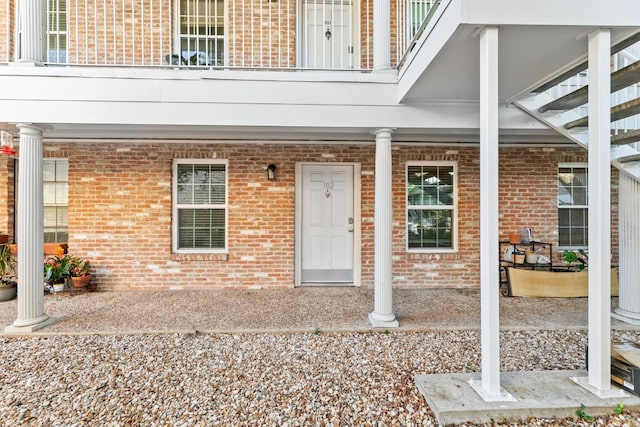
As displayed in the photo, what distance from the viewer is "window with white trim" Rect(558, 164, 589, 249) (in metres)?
5.58

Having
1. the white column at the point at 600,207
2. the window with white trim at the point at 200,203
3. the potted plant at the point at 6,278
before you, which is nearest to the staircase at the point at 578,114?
the white column at the point at 600,207

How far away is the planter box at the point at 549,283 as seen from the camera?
15.6ft

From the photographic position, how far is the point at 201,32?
17.2 ft

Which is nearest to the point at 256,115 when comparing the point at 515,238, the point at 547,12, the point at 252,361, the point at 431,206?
the point at 252,361

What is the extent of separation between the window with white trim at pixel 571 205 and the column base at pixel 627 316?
5.96 feet

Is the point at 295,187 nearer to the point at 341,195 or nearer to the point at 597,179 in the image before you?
the point at 341,195

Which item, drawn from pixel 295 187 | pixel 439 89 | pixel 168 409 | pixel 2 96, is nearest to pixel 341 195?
pixel 295 187

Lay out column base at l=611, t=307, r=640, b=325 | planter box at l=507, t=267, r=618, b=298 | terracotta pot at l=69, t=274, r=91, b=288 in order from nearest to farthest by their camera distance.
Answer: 1. column base at l=611, t=307, r=640, b=325
2. planter box at l=507, t=267, r=618, b=298
3. terracotta pot at l=69, t=274, r=91, b=288

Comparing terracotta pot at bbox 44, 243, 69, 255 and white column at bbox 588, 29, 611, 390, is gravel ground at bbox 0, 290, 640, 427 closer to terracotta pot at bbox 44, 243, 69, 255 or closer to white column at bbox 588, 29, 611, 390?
white column at bbox 588, 29, 611, 390

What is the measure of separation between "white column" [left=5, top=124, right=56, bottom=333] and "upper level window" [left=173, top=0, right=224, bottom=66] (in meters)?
2.57

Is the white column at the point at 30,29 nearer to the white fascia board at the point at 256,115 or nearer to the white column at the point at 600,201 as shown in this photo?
the white fascia board at the point at 256,115

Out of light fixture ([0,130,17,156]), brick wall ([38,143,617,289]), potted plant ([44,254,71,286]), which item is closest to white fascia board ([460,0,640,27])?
brick wall ([38,143,617,289])

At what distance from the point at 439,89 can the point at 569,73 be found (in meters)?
1.09

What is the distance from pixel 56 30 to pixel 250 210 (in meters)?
4.11
